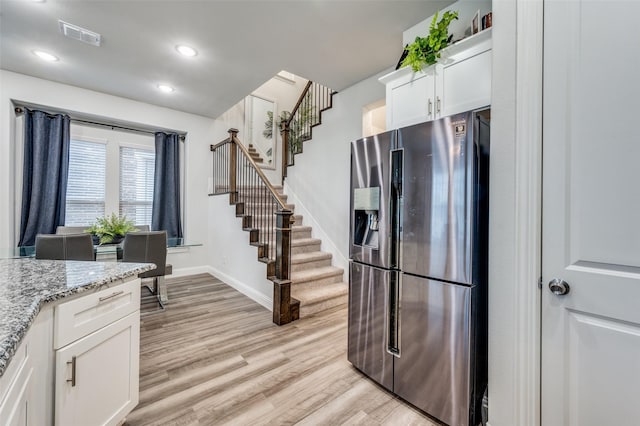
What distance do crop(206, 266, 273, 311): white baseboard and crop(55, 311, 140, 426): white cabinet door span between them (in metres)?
1.86

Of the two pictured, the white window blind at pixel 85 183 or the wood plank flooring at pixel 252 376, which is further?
the white window blind at pixel 85 183

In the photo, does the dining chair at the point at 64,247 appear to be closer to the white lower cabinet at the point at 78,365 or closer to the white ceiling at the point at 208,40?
the white lower cabinet at the point at 78,365

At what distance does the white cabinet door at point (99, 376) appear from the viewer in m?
1.10

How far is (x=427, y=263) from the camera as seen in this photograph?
62.8 inches

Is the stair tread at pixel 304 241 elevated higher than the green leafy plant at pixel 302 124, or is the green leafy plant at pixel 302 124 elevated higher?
the green leafy plant at pixel 302 124

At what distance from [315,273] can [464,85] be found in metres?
2.62

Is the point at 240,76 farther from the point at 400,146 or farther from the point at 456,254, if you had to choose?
the point at 456,254

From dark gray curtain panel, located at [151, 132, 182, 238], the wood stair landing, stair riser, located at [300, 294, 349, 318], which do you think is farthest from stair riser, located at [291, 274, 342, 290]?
dark gray curtain panel, located at [151, 132, 182, 238]

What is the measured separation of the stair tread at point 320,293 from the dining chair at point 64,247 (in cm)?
216

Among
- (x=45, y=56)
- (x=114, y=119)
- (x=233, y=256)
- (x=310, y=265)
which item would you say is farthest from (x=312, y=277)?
(x=45, y=56)

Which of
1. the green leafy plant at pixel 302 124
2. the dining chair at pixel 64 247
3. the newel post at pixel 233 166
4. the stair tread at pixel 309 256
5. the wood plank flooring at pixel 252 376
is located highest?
the green leafy plant at pixel 302 124

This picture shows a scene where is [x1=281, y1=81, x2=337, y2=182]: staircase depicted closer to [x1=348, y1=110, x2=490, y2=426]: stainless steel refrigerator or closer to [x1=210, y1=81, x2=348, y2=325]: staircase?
[x1=210, y1=81, x2=348, y2=325]: staircase

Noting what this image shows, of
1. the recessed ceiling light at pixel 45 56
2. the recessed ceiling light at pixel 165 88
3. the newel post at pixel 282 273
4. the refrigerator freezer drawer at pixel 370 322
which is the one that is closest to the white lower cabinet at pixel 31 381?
the refrigerator freezer drawer at pixel 370 322

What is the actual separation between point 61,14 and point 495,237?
378cm
